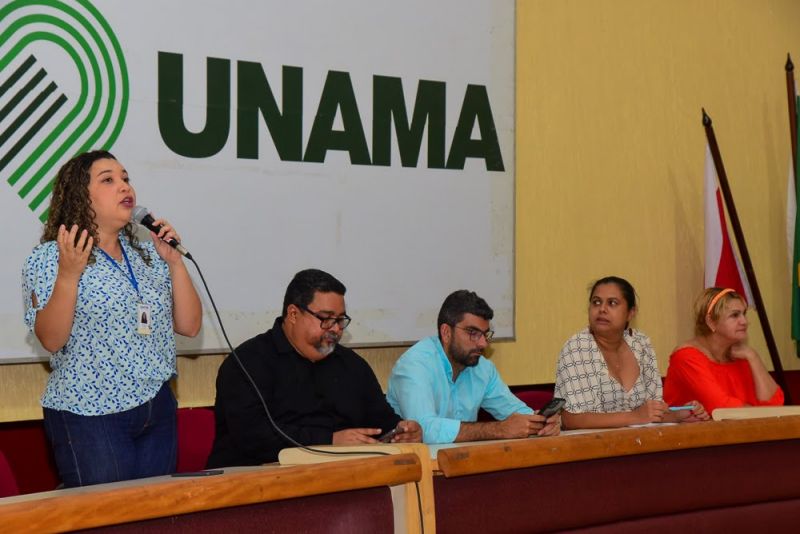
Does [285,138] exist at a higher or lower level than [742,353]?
higher

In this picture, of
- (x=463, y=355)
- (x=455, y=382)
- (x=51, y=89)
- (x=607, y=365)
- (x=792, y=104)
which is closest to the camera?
(x=51, y=89)

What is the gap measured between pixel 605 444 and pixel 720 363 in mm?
2199

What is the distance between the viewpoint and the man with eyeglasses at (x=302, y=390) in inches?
119

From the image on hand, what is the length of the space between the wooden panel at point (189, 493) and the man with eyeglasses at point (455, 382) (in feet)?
4.06

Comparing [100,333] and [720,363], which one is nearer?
[100,333]

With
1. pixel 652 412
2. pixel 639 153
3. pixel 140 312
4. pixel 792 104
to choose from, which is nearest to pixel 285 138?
pixel 140 312

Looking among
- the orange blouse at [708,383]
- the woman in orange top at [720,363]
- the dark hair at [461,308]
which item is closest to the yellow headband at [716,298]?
the woman in orange top at [720,363]

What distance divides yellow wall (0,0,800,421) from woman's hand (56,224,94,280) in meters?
1.80

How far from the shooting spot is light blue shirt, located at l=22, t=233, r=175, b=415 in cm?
264

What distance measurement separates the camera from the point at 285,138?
3906mm

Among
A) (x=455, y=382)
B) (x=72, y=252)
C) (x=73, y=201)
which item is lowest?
(x=455, y=382)

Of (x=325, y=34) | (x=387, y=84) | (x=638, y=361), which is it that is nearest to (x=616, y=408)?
(x=638, y=361)

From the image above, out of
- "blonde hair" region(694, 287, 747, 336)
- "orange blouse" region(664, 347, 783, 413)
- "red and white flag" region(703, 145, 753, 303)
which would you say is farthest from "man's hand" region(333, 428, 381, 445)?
"red and white flag" region(703, 145, 753, 303)

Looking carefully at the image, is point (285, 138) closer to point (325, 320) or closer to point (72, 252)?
point (325, 320)
